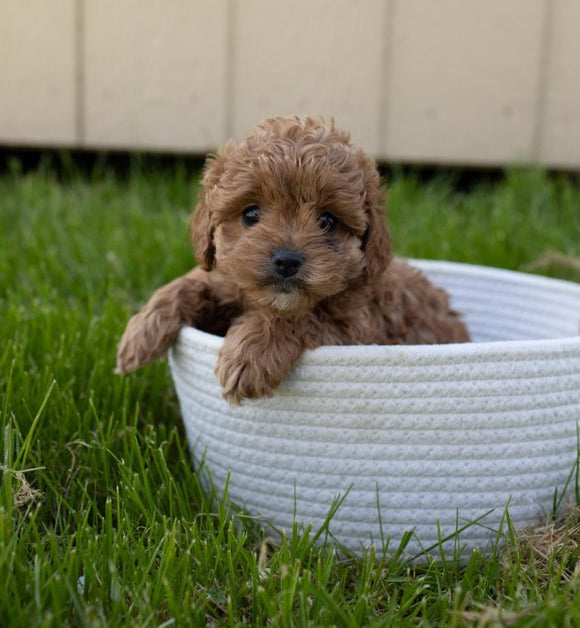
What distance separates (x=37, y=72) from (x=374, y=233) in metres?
3.88

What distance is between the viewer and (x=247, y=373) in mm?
2104

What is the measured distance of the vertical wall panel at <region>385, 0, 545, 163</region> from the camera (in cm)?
511

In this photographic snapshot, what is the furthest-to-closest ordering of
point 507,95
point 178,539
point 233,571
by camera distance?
point 507,95 < point 178,539 < point 233,571

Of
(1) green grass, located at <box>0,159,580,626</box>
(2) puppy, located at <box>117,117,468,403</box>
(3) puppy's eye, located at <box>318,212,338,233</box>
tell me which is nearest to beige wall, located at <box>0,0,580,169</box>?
(1) green grass, located at <box>0,159,580,626</box>

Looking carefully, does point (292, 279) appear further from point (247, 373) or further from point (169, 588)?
point (169, 588)

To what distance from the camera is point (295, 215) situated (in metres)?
2.17

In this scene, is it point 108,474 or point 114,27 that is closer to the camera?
point 108,474

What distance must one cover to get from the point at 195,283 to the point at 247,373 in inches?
21.5

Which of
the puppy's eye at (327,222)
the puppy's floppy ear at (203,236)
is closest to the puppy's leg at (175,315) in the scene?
the puppy's floppy ear at (203,236)

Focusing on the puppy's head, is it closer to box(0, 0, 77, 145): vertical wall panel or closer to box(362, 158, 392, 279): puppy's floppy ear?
box(362, 158, 392, 279): puppy's floppy ear

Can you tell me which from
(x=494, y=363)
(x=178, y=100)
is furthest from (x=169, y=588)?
(x=178, y=100)

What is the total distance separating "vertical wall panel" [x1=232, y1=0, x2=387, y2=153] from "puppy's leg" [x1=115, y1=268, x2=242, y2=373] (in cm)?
298

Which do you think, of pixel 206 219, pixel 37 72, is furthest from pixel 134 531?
pixel 37 72

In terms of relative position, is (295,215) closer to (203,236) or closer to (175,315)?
(203,236)
